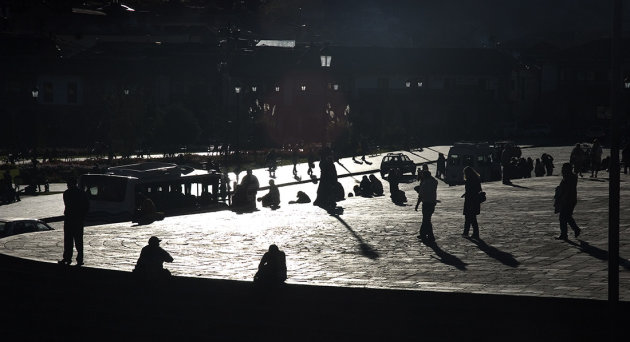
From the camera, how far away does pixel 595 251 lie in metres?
17.1

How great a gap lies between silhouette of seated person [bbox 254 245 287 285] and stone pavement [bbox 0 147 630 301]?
0.64 metres

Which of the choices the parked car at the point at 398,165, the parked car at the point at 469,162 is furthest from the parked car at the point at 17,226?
the parked car at the point at 398,165

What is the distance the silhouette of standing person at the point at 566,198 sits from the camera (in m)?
18.6

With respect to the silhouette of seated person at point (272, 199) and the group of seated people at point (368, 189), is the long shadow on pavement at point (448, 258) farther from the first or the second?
the group of seated people at point (368, 189)

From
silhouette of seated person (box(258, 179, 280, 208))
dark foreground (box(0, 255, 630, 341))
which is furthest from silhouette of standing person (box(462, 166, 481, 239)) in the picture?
silhouette of seated person (box(258, 179, 280, 208))

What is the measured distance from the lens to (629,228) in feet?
66.3

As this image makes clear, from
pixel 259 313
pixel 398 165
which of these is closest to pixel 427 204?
pixel 259 313

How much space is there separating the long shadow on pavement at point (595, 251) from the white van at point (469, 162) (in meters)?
22.9

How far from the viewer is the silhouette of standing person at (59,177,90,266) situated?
1656 centimetres

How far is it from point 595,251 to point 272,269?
6.16 m

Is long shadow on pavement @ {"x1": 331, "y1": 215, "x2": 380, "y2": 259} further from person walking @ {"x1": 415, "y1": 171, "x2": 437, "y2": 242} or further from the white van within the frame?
the white van

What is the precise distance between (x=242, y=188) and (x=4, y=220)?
6.56 meters

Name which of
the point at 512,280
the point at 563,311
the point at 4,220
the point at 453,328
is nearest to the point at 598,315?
the point at 563,311

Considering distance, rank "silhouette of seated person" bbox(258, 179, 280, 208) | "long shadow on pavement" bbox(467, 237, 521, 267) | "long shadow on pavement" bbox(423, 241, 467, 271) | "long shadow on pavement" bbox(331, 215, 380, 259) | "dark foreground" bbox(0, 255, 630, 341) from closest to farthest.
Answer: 1. "dark foreground" bbox(0, 255, 630, 341)
2. "long shadow on pavement" bbox(423, 241, 467, 271)
3. "long shadow on pavement" bbox(467, 237, 521, 267)
4. "long shadow on pavement" bbox(331, 215, 380, 259)
5. "silhouette of seated person" bbox(258, 179, 280, 208)
